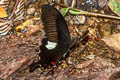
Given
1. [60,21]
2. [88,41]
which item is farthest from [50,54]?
[88,41]

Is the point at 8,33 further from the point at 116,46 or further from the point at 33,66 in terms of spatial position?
the point at 116,46

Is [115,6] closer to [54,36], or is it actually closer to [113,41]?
[113,41]

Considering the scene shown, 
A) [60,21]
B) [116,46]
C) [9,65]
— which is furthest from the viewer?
[116,46]

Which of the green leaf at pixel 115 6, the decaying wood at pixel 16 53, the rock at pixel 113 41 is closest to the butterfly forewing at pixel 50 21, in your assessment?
the decaying wood at pixel 16 53

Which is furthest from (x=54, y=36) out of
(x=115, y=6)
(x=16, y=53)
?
(x=115, y=6)

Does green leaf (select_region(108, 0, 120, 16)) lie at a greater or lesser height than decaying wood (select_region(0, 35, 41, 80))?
greater

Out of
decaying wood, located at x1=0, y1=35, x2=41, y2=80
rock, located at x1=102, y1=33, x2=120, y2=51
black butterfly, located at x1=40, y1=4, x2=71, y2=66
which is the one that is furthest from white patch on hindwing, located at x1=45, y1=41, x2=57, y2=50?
rock, located at x1=102, y1=33, x2=120, y2=51

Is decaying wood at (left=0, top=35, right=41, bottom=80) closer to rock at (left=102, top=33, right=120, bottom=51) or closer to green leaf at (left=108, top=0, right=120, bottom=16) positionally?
rock at (left=102, top=33, right=120, bottom=51)
